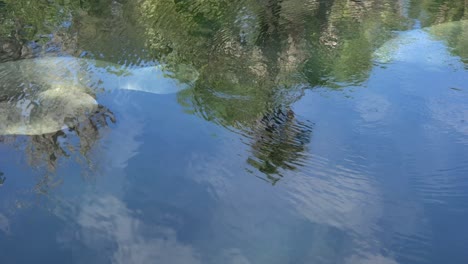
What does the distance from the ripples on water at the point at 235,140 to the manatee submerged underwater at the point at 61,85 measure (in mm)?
17


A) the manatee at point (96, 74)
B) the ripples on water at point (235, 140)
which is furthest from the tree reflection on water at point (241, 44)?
the manatee at point (96, 74)

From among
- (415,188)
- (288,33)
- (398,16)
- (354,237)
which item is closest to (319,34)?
(288,33)

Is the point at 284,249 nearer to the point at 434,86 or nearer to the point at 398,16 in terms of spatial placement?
the point at 434,86

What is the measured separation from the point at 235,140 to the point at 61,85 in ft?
5.81

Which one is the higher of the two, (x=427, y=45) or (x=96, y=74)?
(x=427, y=45)

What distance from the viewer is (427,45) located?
4809 millimetres

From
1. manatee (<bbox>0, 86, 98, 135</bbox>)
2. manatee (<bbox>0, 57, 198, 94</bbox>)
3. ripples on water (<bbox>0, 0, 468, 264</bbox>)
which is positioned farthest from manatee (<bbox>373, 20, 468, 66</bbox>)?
manatee (<bbox>0, 86, 98, 135</bbox>)

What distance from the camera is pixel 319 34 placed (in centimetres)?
512

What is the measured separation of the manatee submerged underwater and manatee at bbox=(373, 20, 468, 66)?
204cm

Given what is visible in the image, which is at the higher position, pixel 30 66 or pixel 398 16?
pixel 398 16

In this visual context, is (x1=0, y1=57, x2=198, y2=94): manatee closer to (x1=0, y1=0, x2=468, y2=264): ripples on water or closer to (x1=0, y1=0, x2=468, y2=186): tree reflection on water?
(x1=0, y1=0, x2=468, y2=264): ripples on water

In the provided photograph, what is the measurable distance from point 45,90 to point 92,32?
4.30 ft

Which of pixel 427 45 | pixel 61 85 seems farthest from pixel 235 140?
pixel 427 45

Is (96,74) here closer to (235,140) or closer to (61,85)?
(61,85)
